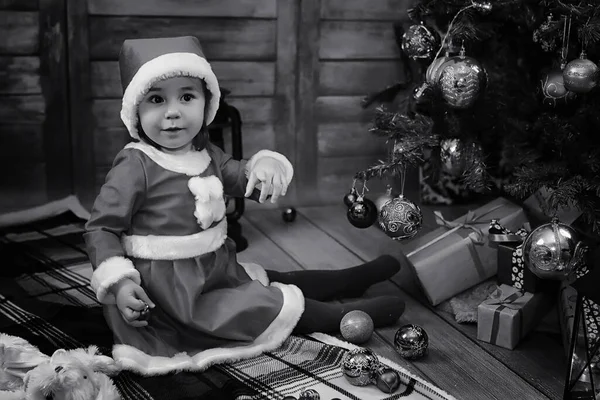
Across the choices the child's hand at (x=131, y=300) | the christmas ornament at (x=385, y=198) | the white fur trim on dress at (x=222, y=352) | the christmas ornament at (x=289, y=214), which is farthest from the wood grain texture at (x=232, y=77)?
the child's hand at (x=131, y=300)

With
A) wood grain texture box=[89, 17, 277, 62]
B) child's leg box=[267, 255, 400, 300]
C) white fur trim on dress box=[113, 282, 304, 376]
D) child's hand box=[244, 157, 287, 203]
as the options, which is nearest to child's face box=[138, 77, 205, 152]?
child's hand box=[244, 157, 287, 203]

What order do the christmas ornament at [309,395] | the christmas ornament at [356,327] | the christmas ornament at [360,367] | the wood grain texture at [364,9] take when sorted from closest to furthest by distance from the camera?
the christmas ornament at [309,395] < the christmas ornament at [360,367] < the christmas ornament at [356,327] < the wood grain texture at [364,9]

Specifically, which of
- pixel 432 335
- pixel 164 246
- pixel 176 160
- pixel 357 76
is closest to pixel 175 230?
pixel 164 246

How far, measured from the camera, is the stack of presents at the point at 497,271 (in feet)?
6.05

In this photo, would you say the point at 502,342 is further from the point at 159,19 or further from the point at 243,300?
the point at 159,19

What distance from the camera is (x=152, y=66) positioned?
161cm

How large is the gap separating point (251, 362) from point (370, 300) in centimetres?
38

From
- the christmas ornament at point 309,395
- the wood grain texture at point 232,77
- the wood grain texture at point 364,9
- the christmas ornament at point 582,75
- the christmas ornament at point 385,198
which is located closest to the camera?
the christmas ornament at point 309,395

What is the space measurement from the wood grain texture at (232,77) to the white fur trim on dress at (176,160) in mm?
1077

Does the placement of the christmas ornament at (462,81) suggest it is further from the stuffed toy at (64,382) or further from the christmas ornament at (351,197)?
the stuffed toy at (64,382)

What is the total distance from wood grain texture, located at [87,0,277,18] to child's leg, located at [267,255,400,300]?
3.61 feet

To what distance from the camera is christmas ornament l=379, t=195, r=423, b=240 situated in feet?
6.50

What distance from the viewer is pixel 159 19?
2709 mm

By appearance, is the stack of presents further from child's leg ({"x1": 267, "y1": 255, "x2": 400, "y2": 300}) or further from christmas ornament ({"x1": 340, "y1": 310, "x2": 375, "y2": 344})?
christmas ornament ({"x1": 340, "y1": 310, "x2": 375, "y2": 344})
